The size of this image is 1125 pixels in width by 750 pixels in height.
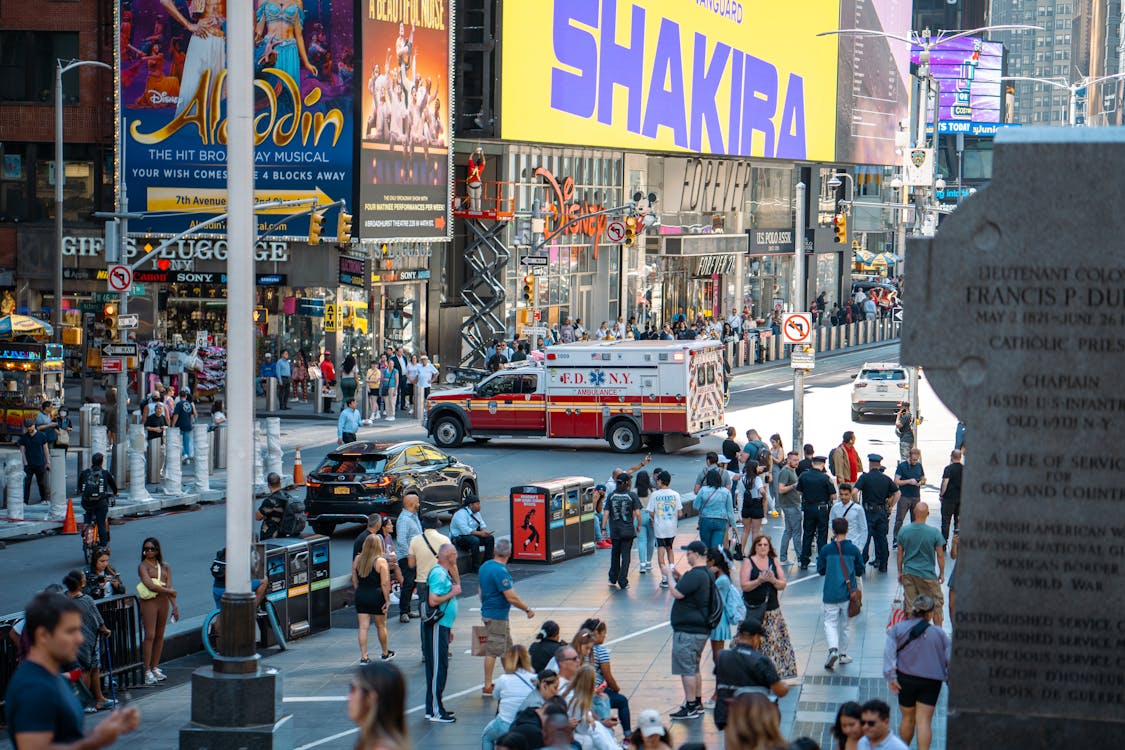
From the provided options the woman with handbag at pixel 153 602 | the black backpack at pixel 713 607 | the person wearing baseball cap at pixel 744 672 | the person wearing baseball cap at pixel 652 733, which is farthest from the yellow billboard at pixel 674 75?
the person wearing baseball cap at pixel 652 733

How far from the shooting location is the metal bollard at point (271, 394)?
157 feet

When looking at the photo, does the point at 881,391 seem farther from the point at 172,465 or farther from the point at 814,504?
the point at 814,504

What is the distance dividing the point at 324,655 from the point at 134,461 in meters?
12.3

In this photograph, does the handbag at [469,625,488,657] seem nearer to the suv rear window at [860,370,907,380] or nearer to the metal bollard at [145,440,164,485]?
the metal bollard at [145,440,164,485]

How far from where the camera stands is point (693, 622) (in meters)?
16.5

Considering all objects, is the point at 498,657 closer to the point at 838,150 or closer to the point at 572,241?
the point at 572,241

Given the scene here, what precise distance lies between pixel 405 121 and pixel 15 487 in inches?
1062

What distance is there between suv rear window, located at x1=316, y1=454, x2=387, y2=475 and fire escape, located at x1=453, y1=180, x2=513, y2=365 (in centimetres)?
2966

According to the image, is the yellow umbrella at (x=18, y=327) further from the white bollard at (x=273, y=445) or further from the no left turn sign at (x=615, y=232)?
the no left turn sign at (x=615, y=232)

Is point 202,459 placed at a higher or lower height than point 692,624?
lower

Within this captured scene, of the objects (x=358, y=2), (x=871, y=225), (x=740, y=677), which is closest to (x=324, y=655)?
(x=740, y=677)

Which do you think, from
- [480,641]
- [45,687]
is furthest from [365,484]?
[45,687]

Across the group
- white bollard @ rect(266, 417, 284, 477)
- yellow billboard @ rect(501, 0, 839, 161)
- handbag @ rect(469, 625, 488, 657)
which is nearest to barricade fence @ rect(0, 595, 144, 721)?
handbag @ rect(469, 625, 488, 657)

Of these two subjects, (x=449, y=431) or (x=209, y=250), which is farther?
(x=209, y=250)
